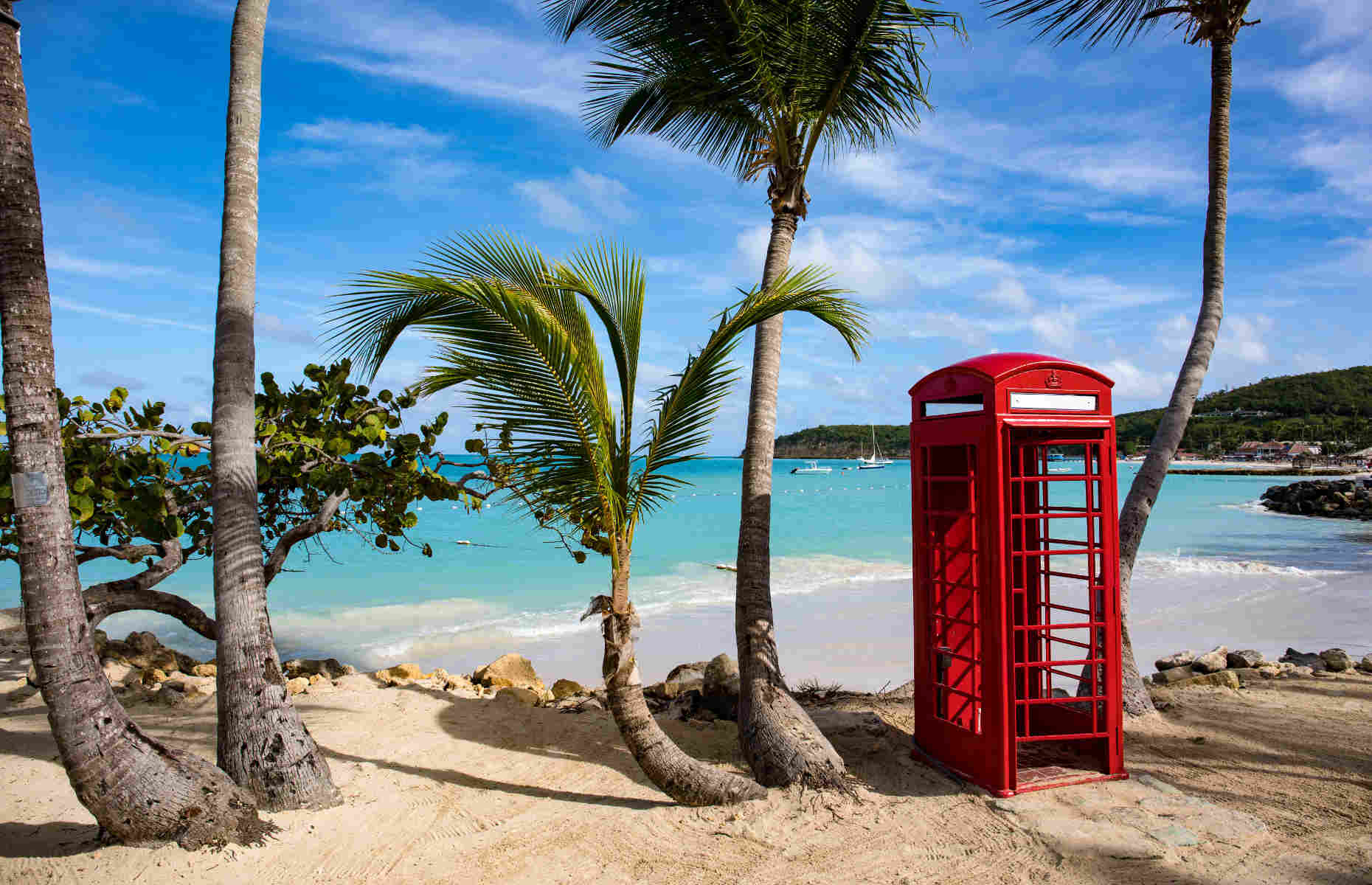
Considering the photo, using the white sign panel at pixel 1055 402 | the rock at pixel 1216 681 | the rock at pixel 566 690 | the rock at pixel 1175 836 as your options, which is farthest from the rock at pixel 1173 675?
the rock at pixel 566 690

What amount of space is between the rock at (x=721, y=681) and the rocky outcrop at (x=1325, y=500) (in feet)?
123

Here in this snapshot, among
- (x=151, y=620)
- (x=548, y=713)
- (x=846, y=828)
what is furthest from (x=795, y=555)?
(x=846, y=828)

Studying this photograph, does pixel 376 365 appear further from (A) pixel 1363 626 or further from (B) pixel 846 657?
(A) pixel 1363 626

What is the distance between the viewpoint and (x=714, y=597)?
16.3m

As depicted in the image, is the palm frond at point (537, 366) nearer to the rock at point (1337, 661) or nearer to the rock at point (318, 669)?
the rock at point (318, 669)

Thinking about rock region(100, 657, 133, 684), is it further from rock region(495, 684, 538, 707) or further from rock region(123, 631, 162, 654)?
rock region(495, 684, 538, 707)

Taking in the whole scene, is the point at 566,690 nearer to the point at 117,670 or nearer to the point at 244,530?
the point at 117,670

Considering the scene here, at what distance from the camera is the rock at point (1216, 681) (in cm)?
750

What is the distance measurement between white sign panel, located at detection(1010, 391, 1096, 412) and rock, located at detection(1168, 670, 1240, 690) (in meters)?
4.37

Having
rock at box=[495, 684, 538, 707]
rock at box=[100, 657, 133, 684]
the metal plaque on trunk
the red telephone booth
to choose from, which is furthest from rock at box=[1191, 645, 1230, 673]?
rock at box=[100, 657, 133, 684]

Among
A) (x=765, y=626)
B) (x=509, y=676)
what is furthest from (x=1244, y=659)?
(x=509, y=676)

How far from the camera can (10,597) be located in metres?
18.2

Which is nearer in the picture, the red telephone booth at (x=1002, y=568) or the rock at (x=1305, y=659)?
the red telephone booth at (x=1002, y=568)

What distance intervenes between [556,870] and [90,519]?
4358 millimetres
